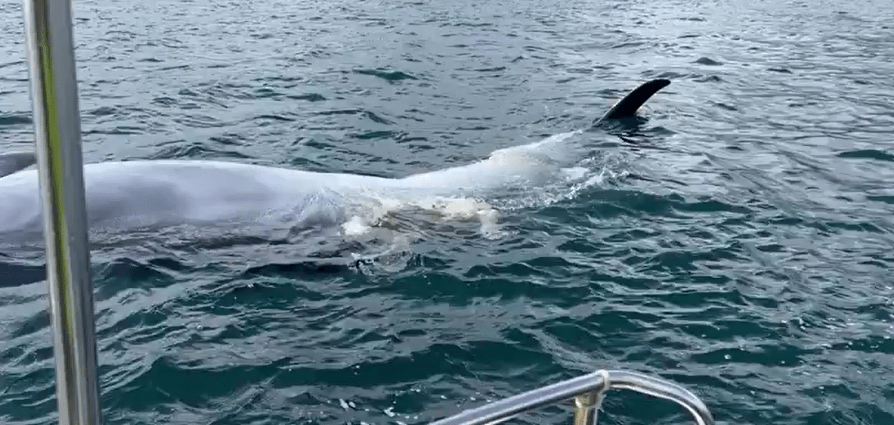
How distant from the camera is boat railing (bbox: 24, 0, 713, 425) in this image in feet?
4.35

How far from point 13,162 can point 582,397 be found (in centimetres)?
597

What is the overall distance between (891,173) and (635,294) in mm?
4953

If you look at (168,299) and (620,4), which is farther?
(620,4)

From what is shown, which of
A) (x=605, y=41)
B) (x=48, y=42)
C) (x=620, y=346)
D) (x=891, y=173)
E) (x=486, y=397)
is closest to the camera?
(x=48, y=42)

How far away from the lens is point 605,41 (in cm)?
2075

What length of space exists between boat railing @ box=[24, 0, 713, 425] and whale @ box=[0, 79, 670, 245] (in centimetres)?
492

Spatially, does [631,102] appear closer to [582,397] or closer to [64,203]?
[582,397]

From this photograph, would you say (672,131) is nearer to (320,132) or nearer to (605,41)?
(320,132)

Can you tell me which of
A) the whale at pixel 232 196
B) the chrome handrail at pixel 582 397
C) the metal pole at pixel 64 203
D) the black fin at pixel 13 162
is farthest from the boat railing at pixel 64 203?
the black fin at pixel 13 162

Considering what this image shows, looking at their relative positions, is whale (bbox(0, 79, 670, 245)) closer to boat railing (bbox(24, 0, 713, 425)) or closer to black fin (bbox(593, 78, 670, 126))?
black fin (bbox(593, 78, 670, 126))

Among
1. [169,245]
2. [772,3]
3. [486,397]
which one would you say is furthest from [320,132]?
[772,3]

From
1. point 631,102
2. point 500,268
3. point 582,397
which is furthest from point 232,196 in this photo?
point 631,102

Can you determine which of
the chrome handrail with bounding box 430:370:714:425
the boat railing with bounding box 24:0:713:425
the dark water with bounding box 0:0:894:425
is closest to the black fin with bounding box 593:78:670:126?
the dark water with bounding box 0:0:894:425

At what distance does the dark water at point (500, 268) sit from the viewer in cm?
565
